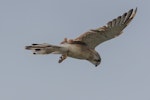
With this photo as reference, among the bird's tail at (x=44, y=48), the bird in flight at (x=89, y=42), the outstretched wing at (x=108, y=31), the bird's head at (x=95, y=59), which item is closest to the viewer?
the bird's tail at (x=44, y=48)

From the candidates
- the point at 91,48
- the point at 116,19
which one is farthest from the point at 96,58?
the point at 116,19

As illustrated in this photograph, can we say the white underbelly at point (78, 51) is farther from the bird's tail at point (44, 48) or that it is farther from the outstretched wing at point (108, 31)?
the bird's tail at point (44, 48)

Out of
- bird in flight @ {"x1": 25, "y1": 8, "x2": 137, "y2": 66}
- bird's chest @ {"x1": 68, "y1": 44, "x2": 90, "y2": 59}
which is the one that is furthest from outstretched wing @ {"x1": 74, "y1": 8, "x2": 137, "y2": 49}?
bird's chest @ {"x1": 68, "y1": 44, "x2": 90, "y2": 59}

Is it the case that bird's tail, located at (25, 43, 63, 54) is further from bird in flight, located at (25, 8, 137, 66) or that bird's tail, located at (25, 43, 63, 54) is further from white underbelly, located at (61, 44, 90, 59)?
white underbelly, located at (61, 44, 90, 59)

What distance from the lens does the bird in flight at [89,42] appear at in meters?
21.2

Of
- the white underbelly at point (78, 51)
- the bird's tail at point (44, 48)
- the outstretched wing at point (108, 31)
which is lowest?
the bird's tail at point (44, 48)

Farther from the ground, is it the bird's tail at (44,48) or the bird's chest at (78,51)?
the bird's chest at (78,51)

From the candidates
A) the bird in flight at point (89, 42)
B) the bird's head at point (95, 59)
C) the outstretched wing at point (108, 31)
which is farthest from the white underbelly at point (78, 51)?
the bird's head at point (95, 59)

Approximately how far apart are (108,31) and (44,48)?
2348mm

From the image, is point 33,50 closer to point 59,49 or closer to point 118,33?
point 59,49

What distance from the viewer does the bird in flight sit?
2116 centimetres

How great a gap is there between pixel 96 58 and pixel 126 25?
191 centimetres

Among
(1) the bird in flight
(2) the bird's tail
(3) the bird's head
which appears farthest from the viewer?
(3) the bird's head

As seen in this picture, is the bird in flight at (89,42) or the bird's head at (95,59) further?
the bird's head at (95,59)
